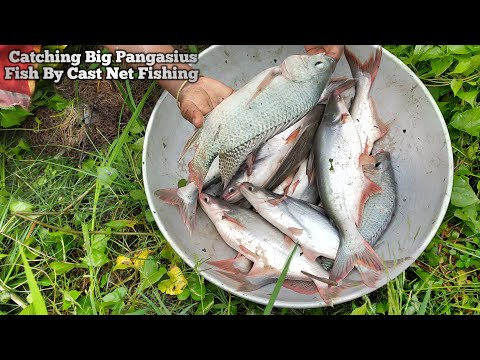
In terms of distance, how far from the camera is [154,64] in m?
3.00

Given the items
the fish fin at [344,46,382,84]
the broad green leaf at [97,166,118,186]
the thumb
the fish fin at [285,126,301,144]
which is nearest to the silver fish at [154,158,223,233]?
the thumb

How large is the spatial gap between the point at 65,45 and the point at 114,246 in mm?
1385

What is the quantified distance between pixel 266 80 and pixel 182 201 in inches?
32.1

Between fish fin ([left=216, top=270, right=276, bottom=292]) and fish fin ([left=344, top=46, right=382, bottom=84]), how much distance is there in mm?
1255

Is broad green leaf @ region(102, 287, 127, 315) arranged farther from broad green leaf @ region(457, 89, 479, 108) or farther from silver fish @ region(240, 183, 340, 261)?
broad green leaf @ region(457, 89, 479, 108)

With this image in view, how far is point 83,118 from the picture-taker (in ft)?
11.6

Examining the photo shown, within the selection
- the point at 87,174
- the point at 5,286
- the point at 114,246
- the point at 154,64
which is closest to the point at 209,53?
the point at 154,64

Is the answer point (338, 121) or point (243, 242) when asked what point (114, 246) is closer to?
point (243, 242)

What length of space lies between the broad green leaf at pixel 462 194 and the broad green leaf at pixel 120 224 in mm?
1943

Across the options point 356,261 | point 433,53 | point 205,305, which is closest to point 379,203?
point 356,261

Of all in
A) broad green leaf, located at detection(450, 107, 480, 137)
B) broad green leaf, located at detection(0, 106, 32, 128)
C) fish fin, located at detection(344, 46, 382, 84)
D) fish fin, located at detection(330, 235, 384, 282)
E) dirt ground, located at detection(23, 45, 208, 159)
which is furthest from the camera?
dirt ground, located at detection(23, 45, 208, 159)

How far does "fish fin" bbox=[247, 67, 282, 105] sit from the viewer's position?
8.46 ft

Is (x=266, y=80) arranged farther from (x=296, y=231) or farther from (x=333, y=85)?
(x=296, y=231)

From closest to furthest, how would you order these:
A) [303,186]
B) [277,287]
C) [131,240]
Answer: [277,287]
[303,186]
[131,240]
